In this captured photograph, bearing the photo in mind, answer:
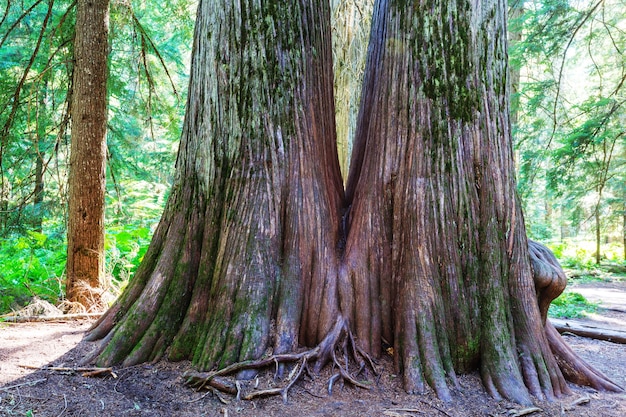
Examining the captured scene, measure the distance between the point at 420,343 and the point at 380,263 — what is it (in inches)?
26.4

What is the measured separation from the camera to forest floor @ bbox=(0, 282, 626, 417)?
2564mm

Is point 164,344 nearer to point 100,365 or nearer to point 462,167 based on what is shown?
point 100,365

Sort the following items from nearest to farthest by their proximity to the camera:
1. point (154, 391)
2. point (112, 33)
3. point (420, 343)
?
point (154, 391)
point (420, 343)
point (112, 33)

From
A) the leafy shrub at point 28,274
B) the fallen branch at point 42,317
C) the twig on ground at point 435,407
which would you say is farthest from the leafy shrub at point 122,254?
the twig on ground at point 435,407

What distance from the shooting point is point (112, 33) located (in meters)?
6.76

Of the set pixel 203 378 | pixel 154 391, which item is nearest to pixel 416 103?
pixel 203 378

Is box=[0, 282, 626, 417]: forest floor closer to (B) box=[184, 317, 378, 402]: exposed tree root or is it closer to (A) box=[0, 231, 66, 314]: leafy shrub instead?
(B) box=[184, 317, 378, 402]: exposed tree root

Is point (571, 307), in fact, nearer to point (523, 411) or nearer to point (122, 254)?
point (523, 411)

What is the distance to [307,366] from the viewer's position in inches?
117

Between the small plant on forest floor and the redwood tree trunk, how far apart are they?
6.64 metres

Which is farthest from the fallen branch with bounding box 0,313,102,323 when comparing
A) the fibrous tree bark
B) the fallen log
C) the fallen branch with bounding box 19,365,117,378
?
the fallen log

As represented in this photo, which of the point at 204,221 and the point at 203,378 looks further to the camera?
the point at 204,221


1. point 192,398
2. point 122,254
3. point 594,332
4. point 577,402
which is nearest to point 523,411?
point 577,402

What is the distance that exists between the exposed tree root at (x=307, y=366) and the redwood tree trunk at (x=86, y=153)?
10.4 feet
